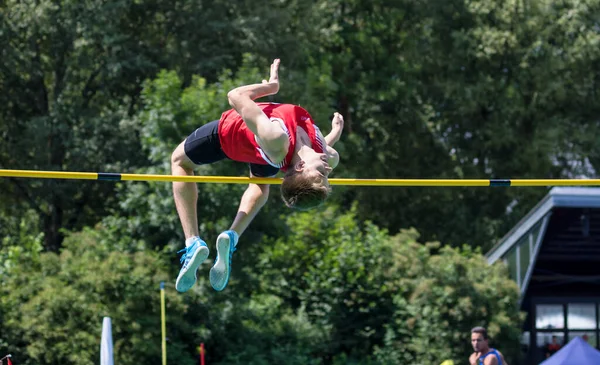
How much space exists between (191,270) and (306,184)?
1.26m

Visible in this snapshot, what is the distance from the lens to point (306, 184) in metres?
6.05

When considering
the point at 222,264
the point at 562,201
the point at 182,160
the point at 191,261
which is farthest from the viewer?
the point at 562,201

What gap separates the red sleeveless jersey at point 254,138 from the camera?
20.7 ft

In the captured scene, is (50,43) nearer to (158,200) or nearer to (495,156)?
(158,200)

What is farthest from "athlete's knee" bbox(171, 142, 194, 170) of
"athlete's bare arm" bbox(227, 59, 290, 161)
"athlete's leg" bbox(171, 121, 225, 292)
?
"athlete's bare arm" bbox(227, 59, 290, 161)

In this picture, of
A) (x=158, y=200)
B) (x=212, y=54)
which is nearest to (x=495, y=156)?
(x=212, y=54)

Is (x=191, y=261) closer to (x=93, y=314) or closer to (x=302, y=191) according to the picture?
(x=302, y=191)

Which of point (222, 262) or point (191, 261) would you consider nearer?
point (191, 261)

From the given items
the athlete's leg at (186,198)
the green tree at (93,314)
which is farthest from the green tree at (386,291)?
A: the athlete's leg at (186,198)

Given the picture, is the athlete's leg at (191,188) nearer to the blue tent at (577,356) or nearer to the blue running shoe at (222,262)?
the blue running shoe at (222,262)

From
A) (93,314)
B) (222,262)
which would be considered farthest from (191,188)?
(93,314)

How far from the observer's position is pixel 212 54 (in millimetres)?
22438

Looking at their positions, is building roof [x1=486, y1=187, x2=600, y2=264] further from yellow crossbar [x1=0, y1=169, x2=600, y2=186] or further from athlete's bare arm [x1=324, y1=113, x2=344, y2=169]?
athlete's bare arm [x1=324, y1=113, x2=344, y2=169]

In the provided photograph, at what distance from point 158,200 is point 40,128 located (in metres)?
6.57
